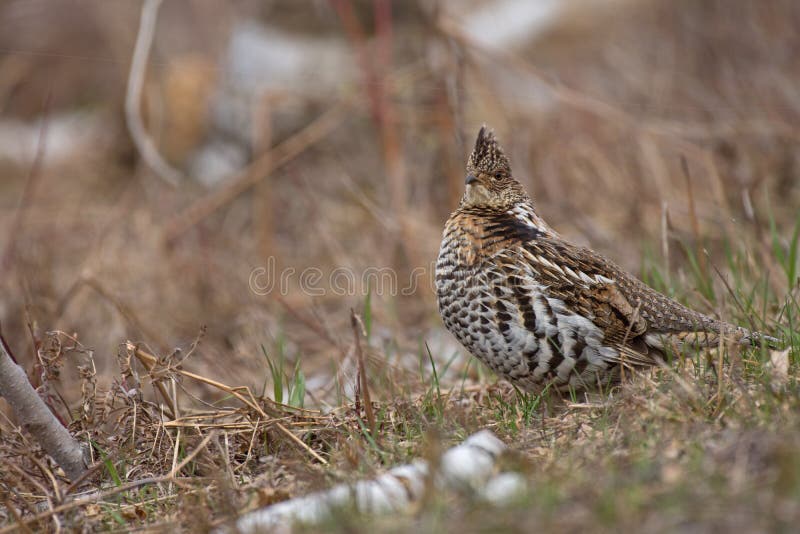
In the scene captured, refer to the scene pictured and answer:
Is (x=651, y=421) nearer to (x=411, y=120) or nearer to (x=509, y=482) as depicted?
(x=509, y=482)

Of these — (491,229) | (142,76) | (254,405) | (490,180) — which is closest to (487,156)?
(490,180)

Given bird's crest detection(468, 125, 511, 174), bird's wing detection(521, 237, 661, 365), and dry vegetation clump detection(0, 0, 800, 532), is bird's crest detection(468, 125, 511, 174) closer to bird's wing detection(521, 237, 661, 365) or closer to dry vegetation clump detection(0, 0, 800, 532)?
bird's wing detection(521, 237, 661, 365)

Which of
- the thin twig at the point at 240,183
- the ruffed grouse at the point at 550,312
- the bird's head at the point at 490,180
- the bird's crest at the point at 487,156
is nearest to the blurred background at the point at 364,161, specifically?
the thin twig at the point at 240,183

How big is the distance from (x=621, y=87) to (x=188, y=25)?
7.63 metres

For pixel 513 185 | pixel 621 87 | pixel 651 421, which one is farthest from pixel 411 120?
pixel 651 421

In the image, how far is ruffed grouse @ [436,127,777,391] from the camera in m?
4.25

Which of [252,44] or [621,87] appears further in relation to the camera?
[621,87]

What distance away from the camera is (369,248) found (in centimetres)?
842

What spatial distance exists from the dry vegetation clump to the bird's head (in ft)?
3.10

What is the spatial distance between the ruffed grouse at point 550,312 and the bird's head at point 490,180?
0.19 m

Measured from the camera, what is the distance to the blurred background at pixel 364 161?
23.6 ft

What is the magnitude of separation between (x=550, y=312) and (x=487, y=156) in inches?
39.7

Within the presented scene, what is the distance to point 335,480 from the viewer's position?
132 inches

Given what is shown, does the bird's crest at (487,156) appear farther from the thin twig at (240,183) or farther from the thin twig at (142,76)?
the thin twig at (142,76)
